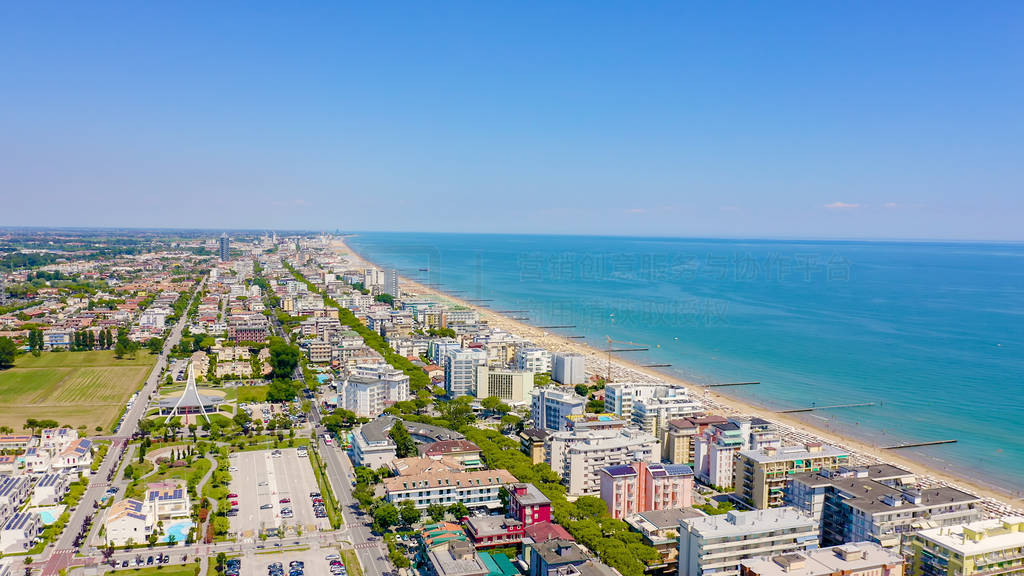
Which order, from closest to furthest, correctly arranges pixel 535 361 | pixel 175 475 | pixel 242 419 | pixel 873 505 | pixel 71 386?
pixel 873 505, pixel 175 475, pixel 242 419, pixel 71 386, pixel 535 361

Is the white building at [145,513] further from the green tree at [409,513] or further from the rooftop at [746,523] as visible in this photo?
the rooftop at [746,523]


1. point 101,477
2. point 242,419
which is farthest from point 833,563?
point 242,419

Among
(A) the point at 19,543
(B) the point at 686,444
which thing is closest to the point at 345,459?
(A) the point at 19,543

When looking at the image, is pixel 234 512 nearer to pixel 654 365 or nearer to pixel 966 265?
pixel 654 365

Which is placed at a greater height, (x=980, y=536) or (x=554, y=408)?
(x=980, y=536)

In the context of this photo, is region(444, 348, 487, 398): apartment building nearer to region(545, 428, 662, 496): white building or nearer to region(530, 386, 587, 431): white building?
region(530, 386, 587, 431): white building

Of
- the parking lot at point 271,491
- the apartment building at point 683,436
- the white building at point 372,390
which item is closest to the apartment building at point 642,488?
the apartment building at point 683,436

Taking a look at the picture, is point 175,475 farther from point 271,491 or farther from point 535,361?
point 535,361
